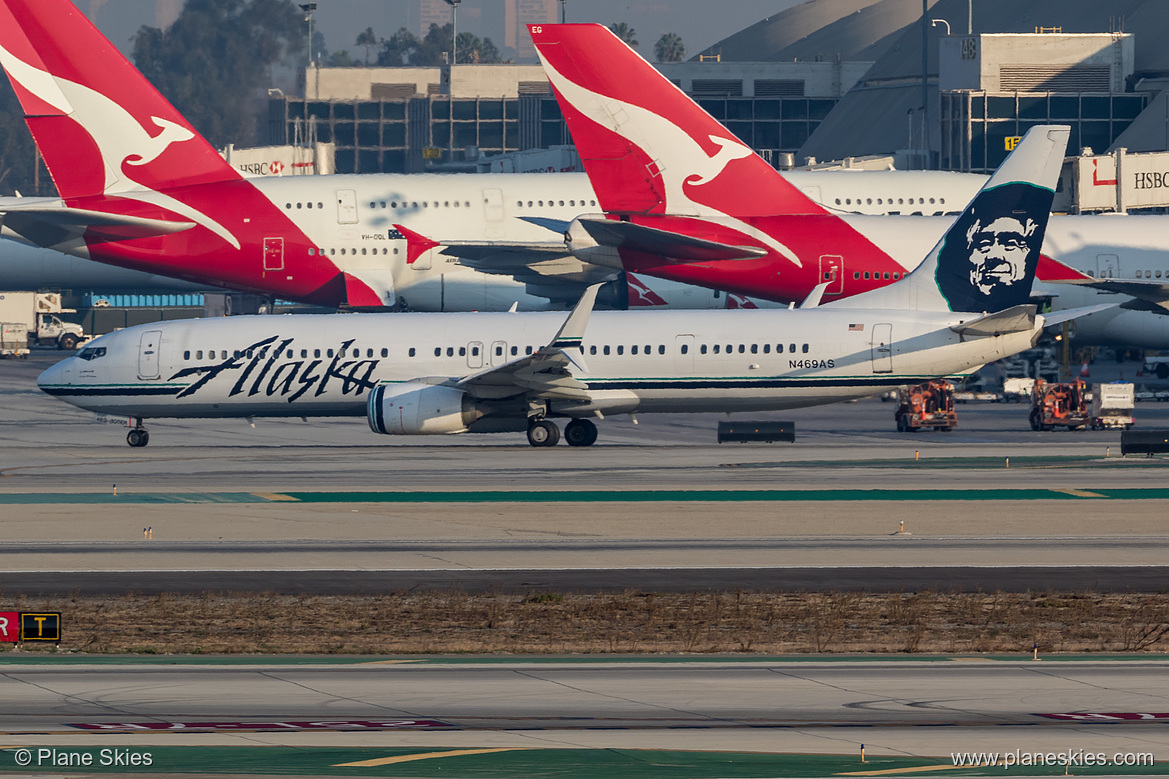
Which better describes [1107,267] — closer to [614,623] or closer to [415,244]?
[415,244]

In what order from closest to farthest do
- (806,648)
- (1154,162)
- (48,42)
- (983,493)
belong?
(806,648) < (983,493) < (48,42) < (1154,162)

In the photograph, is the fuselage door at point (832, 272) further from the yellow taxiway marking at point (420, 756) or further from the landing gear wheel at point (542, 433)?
the yellow taxiway marking at point (420, 756)

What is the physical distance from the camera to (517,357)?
46.7 meters

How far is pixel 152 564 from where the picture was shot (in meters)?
28.2

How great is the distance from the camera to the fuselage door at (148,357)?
48.0m

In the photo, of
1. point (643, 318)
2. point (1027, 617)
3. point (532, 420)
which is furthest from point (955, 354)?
point (1027, 617)

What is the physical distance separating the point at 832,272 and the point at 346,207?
2126 centimetres

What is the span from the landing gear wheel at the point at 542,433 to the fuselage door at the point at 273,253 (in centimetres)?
2126

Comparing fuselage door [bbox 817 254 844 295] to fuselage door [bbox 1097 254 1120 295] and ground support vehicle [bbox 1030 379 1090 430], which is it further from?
fuselage door [bbox 1097 254 1120 295]

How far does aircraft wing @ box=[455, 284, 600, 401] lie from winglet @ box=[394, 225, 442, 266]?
17626mm

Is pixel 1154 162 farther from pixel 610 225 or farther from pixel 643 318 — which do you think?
pixel 643 318

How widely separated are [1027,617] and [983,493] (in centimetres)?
1268

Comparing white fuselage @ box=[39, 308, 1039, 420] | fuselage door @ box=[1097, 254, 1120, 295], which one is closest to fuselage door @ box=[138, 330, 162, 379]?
white fuselage @ box=[39, 308, 1039, 420]

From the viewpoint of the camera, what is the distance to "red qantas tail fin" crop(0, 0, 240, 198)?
2387 inches
